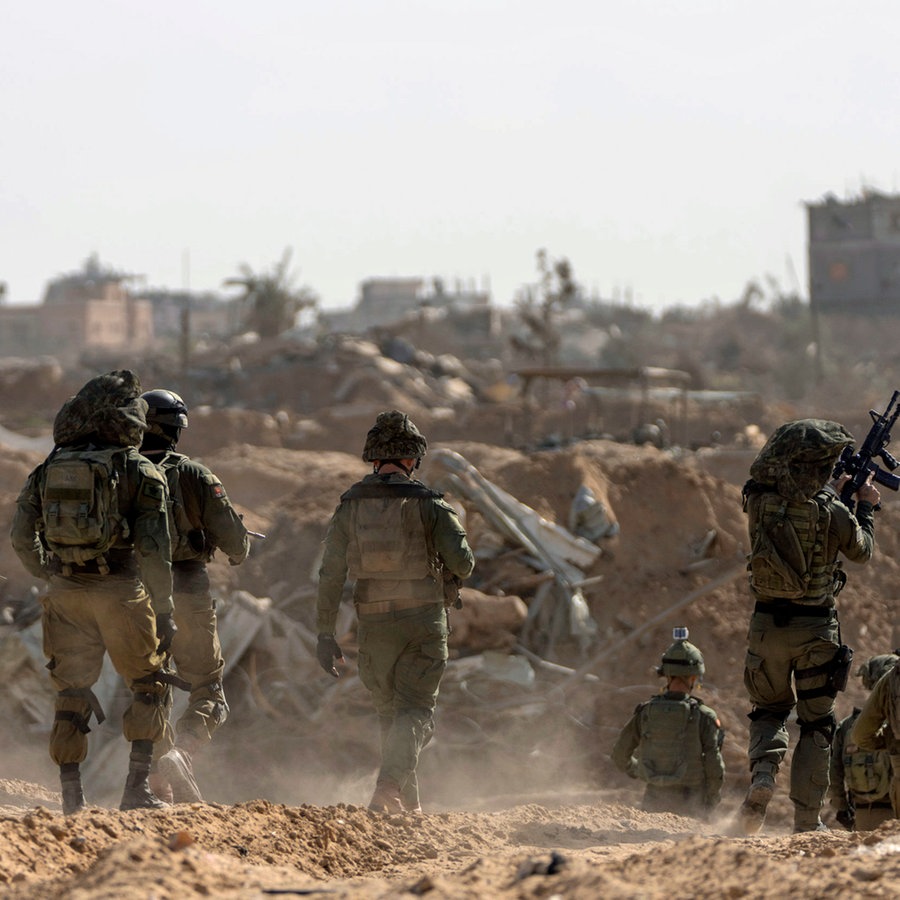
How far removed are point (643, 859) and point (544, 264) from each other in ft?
95.6

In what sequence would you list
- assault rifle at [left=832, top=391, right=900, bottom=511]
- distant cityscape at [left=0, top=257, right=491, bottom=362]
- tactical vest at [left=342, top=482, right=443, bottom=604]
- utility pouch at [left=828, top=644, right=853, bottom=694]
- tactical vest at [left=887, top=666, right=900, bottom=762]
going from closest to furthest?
1. tactical vest at [left=887, top=666, right=900, bottom=762]
2. utility pouch at [left=828, top=644, right=853, bottom=694]
3. tactical vest at [left=342, top=482, right=443, bottom=604]
4. assault rifle at [left=832, top=391, right=900, bottom=511]
5. distant cityscape at [left=0, top=257, right=491, bottom=362]

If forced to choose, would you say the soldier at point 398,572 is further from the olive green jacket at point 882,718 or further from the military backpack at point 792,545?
the olive green jacket at point 882,718

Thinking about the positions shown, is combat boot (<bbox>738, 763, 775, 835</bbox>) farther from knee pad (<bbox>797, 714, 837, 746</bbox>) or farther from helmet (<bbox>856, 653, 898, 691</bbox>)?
helmet (<bbox>856, 653, 898, 691</bbox>)

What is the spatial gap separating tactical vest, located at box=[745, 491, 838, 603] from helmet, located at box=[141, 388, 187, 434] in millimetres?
2620

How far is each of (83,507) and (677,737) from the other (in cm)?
317

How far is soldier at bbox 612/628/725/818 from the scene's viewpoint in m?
7.41

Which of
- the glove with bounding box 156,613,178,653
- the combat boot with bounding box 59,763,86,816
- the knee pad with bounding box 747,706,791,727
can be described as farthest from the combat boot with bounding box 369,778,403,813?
the knee pad with bounding box 747,706,791,727

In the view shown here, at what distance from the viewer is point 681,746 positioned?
7.43 m

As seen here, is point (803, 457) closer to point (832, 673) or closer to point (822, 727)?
point (832, 673)

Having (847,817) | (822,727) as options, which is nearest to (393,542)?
(822,727)

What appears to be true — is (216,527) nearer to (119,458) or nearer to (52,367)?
(119,458)

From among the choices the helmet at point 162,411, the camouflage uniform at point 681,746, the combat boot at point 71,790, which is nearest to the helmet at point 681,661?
the camouflage uniform at point 681,746

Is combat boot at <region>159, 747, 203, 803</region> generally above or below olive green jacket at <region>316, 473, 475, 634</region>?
below

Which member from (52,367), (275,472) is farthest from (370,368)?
(275,472)
